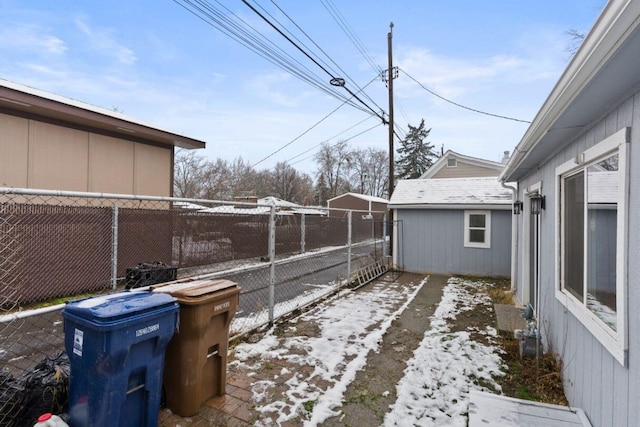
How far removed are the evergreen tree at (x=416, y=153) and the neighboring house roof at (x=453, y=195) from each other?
2786 centimetres

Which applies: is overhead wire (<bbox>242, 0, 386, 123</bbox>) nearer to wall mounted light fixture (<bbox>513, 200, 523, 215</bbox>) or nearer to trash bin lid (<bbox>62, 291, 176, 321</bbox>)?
trash bin lid (<bbox>62, 291, 176, 321</bbox>)

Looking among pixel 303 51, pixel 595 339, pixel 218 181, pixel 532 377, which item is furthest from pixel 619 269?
pixel 218 181

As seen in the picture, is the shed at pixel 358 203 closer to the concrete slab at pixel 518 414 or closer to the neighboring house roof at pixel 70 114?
the neighboring house roof at pixel 70 114

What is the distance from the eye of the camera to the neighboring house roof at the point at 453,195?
9.70 metres

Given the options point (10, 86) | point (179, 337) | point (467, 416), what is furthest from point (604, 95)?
point (10, 86)

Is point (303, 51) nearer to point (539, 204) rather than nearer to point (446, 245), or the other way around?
point (539, 204)

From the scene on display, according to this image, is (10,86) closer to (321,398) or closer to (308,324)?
(308,324)

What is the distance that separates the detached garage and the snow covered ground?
433 centimetres

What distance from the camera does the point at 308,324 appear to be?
16.9 ft

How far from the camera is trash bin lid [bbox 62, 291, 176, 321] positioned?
2.07 meters

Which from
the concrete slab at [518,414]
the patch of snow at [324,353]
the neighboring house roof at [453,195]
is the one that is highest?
the neighboring house roof at [453,195]

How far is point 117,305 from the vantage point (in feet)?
7.22

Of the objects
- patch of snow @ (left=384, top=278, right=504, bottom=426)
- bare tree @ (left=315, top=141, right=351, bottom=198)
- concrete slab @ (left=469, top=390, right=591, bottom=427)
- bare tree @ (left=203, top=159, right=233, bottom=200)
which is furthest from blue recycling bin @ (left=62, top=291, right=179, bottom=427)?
bare tree @ (left=315, top=141, right=351, bottom=198)

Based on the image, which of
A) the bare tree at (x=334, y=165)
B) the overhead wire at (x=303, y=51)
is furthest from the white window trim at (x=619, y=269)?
the bare tree at (x=334, y=165)
